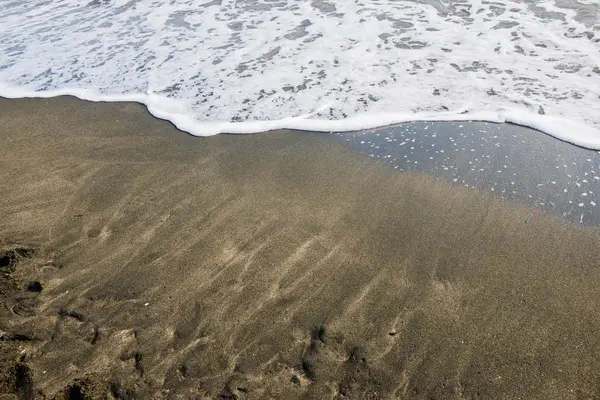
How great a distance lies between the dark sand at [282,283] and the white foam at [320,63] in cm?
112

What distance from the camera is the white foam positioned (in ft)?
17.6

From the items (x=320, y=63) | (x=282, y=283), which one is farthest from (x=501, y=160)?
(x=320, y=63)

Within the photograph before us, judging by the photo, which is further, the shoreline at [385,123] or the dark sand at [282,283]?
the shoreline at [385,123]

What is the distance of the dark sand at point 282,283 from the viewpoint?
272 centimetres

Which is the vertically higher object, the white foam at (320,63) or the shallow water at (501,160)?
the white foam at (320,63)

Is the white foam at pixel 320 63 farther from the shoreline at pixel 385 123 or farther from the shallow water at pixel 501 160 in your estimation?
the shallow water at pixel 501 160

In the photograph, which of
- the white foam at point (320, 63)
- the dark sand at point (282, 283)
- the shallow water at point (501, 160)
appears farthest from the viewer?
the white foam at point (320, 63)

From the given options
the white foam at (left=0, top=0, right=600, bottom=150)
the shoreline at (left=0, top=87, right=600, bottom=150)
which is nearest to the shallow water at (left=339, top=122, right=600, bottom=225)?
the shoreline at (left=0, top=87, right=600, bottom=150)

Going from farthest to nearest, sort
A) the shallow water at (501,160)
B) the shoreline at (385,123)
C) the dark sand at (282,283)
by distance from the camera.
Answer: the shoreline at (385,123)
the shallow water at (501,160)
the dark sand at (282,283)

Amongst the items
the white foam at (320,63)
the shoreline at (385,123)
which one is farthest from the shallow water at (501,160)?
the white foam at (320,63)

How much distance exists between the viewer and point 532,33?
7086 millimetres

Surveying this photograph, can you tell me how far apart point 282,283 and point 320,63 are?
4204 mm

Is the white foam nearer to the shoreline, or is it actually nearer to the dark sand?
the shoreline

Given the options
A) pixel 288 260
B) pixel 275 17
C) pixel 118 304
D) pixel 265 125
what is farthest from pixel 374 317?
→ pixel 275 17
